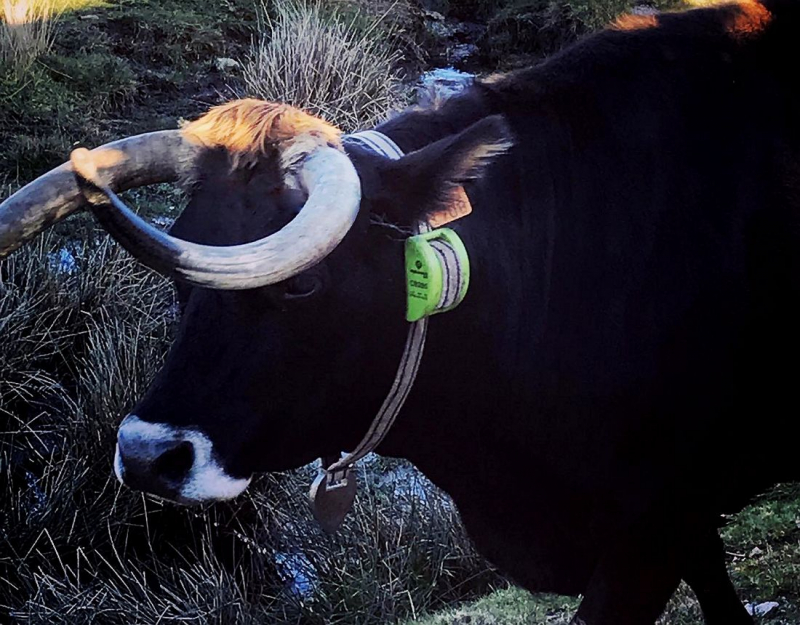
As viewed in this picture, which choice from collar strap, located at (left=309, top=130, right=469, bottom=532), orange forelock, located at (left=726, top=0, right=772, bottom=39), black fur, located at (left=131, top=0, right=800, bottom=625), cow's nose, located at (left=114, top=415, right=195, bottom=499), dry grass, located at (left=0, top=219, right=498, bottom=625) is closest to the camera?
cow's nose, located at (left=114, top=415, right=195, bottom=499)

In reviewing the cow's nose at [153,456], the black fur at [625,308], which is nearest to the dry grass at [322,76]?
the black fur at [625,308]

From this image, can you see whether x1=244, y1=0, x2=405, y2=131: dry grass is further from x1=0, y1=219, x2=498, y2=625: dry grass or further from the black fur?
the black fur

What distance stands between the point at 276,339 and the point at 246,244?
0.92 feet

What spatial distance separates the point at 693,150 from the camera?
2953 millimetres

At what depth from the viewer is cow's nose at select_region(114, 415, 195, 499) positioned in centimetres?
244

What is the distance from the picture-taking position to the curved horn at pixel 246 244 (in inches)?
87.3

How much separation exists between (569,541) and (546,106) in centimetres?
121

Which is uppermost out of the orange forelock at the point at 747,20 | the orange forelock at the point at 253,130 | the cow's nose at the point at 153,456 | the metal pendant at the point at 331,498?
the orange forelock at the point at 747,20

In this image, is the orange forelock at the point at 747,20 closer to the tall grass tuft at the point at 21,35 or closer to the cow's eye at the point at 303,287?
the cow's eye at the point at 303,287

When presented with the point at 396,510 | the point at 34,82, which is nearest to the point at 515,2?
the point at 34,82

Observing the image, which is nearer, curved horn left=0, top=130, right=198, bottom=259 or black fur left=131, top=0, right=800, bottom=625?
curved horn left=0, top=130, right=198, bottom=259

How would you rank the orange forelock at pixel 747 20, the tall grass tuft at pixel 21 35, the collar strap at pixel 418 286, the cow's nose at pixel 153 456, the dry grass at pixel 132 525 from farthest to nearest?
the tall grass tuft at pixel 21 35 < the dry grass at pixel 132 525 < the orange forelock at pixel 747 20 < the collar strap at pixel 418 286 < the cow's nose at pixel 153 456

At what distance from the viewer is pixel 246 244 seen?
2342mm

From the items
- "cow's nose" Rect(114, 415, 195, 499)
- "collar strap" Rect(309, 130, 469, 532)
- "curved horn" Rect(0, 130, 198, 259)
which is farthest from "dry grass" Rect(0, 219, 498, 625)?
"curved horn" Rect(0, 130, 198, 259)
